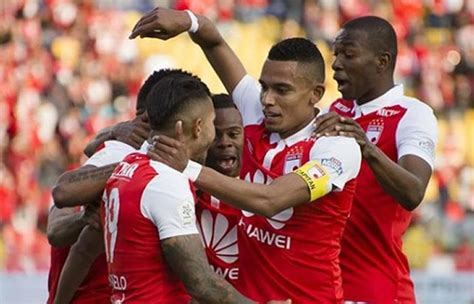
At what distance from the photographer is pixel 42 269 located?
1548cm

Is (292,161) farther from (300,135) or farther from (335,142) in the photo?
(335,142)

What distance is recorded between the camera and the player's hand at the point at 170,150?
5484 millimetres

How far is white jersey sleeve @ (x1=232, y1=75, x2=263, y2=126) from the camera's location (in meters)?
6.80

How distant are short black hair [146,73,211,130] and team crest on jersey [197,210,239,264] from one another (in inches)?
40.2

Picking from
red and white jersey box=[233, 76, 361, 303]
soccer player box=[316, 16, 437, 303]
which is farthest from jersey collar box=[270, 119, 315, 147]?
soccer player box=[316, 16, 437, 303]

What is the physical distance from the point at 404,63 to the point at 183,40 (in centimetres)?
373

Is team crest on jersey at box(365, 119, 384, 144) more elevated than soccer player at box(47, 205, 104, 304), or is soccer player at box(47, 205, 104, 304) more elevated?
team crest on jersey at box(365, 119, 384, 144)

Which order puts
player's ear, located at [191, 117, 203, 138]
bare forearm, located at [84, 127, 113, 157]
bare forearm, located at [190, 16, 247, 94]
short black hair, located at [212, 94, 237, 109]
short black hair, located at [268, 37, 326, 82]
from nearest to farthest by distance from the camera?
1. player's ear, located at [191, 117, 203, 138]
2. short black hair, located at [268, 37, 326, 82]
3. short black hair, located at [212, 94, 237, 109]
4. bare forearm, located at [84, 127, 113, 157]
5. bare forearm, located at [190, 16, 247, 94]

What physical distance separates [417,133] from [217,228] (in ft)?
4.64

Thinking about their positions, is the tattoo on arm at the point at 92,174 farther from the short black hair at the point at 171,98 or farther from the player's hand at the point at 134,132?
the short black hair at the point at 171,98

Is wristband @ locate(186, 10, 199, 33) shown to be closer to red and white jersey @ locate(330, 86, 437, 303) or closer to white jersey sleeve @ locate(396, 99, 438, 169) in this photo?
red and white jersey @ locate(330, 86, 437, 303)

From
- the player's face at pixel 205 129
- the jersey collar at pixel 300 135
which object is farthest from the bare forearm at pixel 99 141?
the player's face at pixel 205 129

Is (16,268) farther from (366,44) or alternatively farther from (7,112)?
(366,44)

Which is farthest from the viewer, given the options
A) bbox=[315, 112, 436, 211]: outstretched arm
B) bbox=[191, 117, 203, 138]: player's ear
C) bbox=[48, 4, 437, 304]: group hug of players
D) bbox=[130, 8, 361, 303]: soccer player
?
bbox=[315, 112, 436, 211]: outstretched arm
